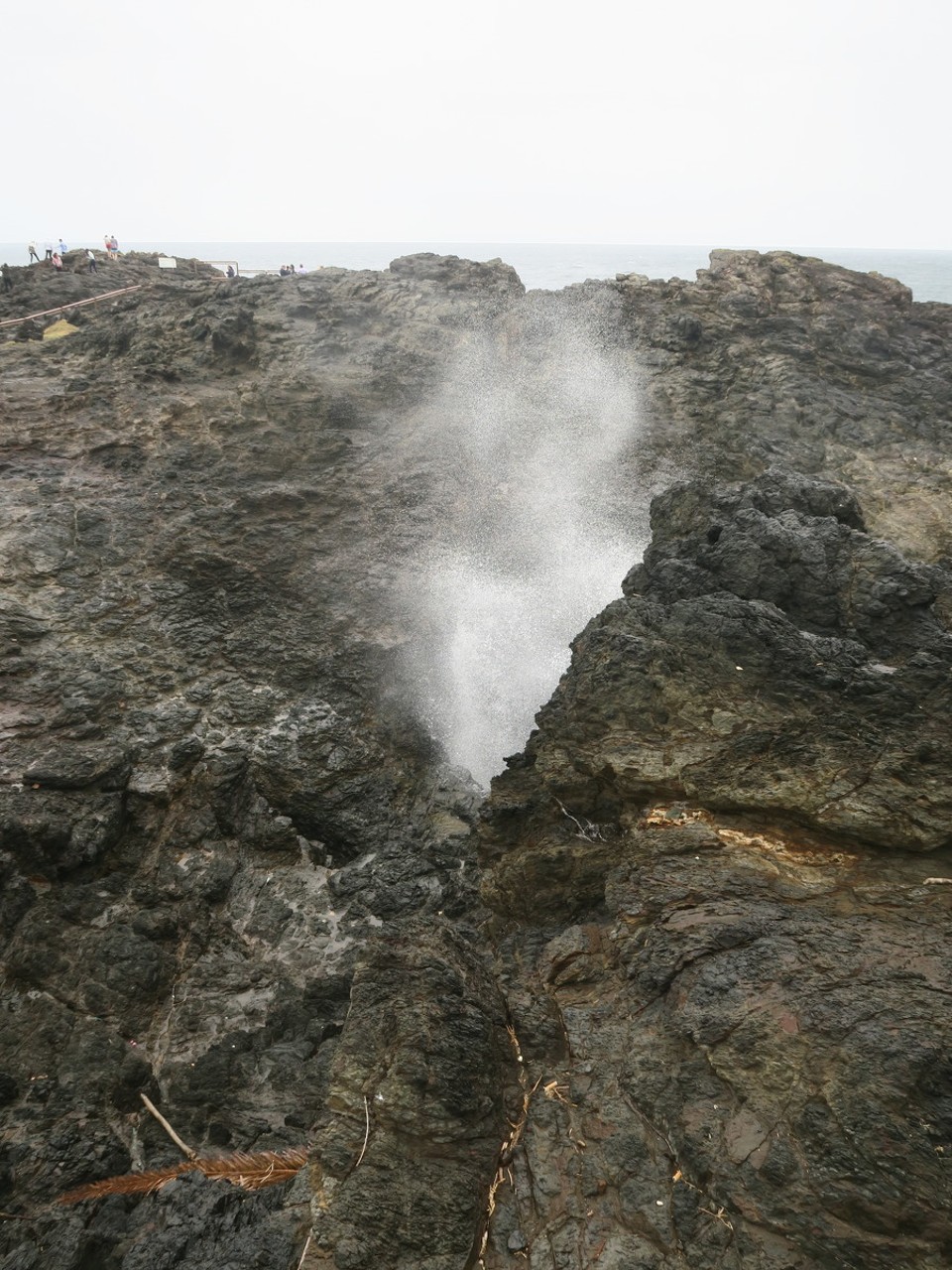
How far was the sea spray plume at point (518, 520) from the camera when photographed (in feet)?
30.1

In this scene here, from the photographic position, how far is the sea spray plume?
918 cm

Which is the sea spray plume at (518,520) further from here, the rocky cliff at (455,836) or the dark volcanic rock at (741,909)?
the dark volcanic rock at (741,909)

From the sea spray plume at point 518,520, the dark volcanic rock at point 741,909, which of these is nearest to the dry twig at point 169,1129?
the dark volcanic rock at point 741,909

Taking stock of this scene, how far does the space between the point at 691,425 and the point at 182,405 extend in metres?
7.47

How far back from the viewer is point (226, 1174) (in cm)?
512

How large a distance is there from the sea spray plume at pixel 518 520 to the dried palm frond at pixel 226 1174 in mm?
4037

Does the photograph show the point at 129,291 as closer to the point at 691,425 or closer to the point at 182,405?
the point at 182,405

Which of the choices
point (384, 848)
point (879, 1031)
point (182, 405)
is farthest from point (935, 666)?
point (182, 405)

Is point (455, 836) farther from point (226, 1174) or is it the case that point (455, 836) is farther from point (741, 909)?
point (741, 909)

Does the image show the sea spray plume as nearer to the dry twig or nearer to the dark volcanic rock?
the dark volcanic rock

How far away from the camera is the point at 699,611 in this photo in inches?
250

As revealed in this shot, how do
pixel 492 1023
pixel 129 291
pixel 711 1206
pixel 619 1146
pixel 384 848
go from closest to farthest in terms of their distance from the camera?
pixel 711 1206, pixel 619 1146, pixel 492 1023, pixel 384 848, pixel 129 291

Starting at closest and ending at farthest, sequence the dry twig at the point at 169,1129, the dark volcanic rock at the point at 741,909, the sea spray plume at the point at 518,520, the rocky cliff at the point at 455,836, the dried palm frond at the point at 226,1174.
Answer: the dark volcanic rock at the point at 741,909 → the rocky cliff at the point at 455,836 → the dried palm frond at the point at 226,1174 → the dry twig at the point at 169,1129 → the sea spray plume at the point at 518,520

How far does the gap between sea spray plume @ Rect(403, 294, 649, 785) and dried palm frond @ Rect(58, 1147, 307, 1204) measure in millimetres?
4037
